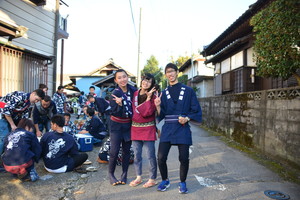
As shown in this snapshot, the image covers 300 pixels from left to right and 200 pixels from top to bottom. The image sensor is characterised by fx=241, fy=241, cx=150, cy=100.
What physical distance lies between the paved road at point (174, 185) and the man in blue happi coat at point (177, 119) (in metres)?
0.42

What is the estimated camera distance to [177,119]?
3.80m

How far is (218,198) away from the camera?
3590 millimetres

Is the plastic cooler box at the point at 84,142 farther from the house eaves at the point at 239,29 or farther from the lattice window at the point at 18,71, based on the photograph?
the house eaves at the point at 239,29

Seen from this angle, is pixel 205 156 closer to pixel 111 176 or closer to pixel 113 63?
pixel 111 176

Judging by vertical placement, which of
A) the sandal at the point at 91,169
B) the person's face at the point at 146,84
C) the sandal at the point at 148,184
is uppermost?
the person's face at the point at 146,84

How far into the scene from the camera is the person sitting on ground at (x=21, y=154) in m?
4.11

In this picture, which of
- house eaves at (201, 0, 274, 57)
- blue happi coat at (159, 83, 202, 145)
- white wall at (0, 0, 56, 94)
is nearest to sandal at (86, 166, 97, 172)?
blue happi coat at (159, 83, 202, 145)

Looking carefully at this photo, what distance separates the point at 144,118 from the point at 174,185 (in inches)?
50.3

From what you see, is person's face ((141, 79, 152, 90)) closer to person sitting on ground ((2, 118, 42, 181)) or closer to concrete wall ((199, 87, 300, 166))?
person sitting on ground ((2, 118, 42, 181))

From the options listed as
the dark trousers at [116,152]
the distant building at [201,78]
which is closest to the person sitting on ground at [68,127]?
the dark trousers at [116,152]

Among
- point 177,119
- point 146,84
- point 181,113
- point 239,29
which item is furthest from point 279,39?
point 239,29

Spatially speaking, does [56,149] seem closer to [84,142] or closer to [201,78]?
[84,142]

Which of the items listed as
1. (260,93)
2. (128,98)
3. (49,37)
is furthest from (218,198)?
(49,37)

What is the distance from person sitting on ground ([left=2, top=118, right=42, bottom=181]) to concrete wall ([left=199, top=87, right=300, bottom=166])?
5060 mm
